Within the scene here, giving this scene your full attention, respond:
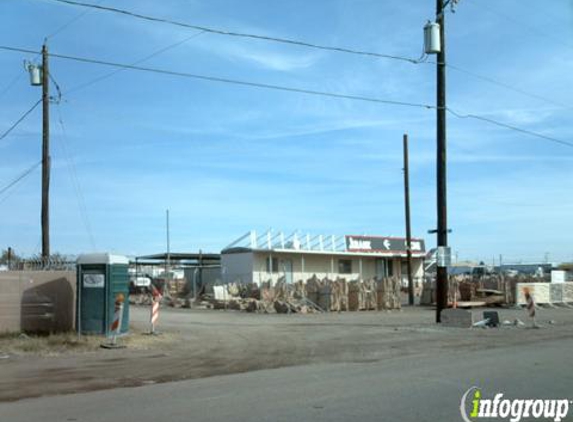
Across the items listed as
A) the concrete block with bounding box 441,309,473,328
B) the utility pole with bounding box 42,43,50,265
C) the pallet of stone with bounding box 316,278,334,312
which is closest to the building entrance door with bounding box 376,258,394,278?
the pallet of stone with bounding box 316,278,334,312

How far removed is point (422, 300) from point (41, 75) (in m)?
25.2

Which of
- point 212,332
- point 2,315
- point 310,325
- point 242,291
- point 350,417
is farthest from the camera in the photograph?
point 242,291

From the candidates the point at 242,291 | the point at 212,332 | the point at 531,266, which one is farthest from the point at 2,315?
the point at 531,266

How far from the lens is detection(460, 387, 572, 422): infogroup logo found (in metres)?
8.19

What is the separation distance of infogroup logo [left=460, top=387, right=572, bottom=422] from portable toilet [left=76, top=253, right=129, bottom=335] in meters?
10.6

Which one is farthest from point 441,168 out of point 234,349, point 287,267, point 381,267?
point 381,267

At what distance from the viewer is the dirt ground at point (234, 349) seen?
467 inches

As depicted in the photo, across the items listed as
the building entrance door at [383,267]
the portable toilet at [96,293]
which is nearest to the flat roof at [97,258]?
the portable toilet at [96,293]

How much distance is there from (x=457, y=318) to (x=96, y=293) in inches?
481

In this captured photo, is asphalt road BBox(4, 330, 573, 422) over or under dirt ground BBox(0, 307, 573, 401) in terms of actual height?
over

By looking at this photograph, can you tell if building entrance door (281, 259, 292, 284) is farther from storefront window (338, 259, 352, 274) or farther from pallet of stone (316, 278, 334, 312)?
pallet of stone (316, 278, 334, 312)

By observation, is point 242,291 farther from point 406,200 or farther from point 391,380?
point 391,380

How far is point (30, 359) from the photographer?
14.3m

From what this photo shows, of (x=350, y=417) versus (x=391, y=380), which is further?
(x=391, y=380)
